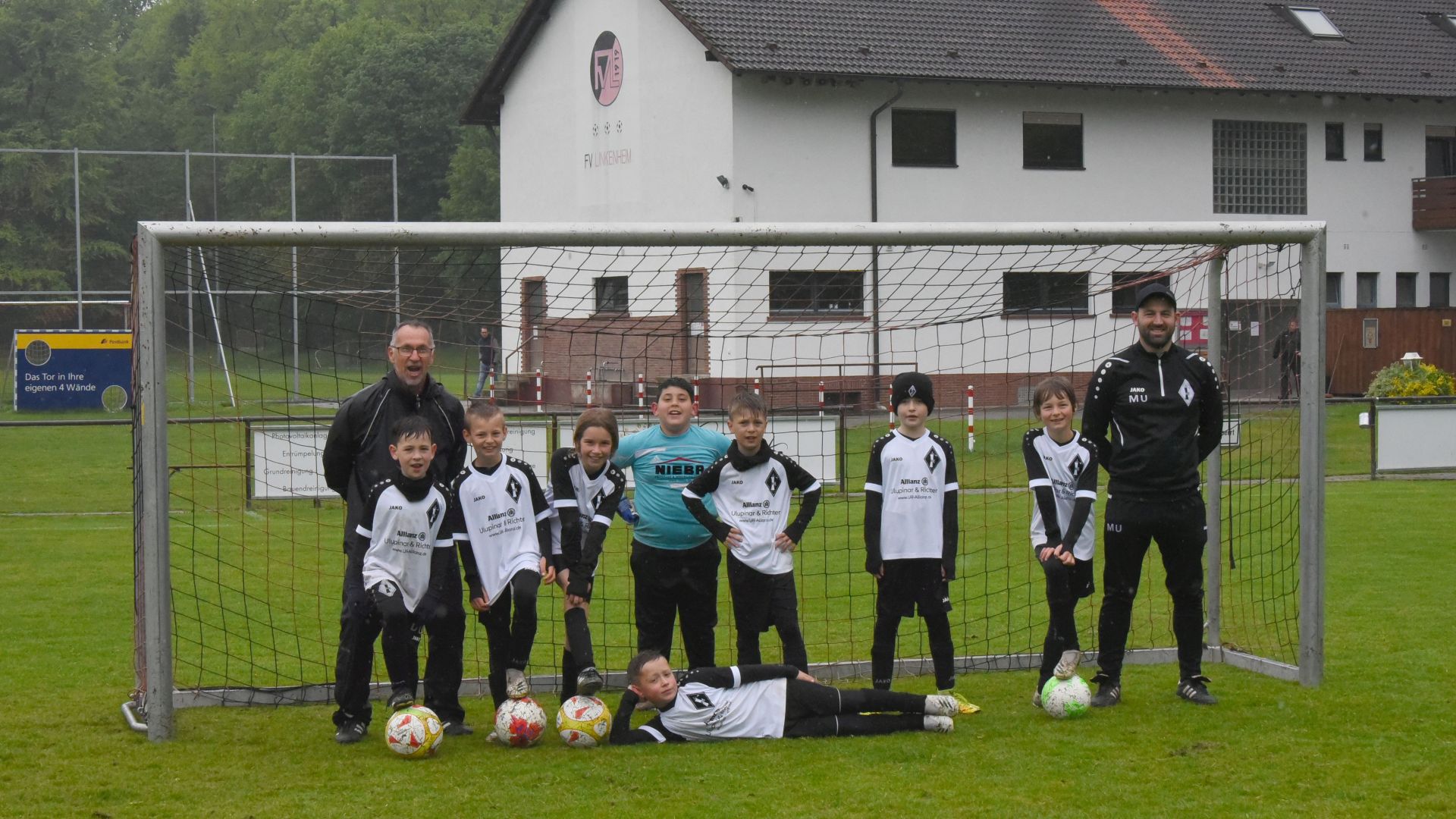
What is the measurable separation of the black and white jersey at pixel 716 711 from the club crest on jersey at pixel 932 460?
1259 mm

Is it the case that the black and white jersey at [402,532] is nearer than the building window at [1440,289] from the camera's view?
Yes

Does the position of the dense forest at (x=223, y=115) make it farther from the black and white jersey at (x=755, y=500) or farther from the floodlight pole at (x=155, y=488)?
the black and white jersey at (x=755, y=500)

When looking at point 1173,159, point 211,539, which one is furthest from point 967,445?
point 1173,159

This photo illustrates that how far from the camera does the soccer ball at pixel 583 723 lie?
244 inches

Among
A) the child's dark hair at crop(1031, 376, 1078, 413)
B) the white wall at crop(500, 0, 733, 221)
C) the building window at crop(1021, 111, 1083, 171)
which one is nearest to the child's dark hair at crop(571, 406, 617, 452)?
the child's dark hair at crop(1031, 376, 1078, 413)

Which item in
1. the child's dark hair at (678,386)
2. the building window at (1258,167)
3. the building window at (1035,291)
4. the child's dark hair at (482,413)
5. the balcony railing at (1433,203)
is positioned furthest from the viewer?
the balcony railing at (1433,203)

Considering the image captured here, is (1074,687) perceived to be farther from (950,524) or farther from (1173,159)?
(1173,159)

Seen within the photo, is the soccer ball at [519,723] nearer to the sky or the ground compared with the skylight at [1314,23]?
nearer to the ground

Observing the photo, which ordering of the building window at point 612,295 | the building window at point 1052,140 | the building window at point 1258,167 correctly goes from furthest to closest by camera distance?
1. the building window at point 1258,167
2. the building window at point 1052,140
3. the building window at point 612,295

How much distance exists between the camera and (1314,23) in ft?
106

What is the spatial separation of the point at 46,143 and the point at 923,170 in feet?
109

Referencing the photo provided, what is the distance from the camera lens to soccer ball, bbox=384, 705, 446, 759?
599 cm

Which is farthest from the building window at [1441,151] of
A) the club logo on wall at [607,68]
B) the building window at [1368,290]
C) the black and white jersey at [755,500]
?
the black and white jersey at [755,500]

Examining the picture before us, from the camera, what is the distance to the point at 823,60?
2608cm
